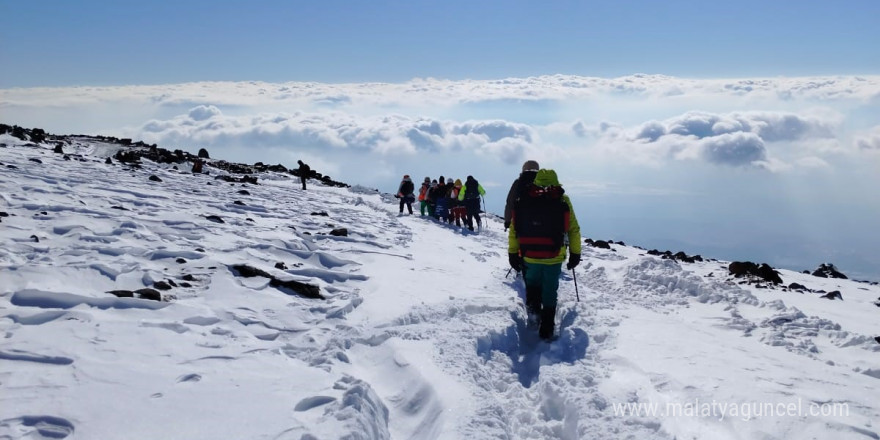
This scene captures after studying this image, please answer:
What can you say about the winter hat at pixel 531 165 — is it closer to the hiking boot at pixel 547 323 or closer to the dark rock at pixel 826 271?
the hiking boot at pixel 547 323

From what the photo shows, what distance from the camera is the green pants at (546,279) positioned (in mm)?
6938

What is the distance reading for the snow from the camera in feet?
12.5

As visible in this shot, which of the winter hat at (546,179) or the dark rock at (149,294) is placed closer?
the dark rock at (149,294)

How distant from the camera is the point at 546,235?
22.8ft

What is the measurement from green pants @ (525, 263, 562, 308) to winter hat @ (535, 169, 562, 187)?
1139 millimetres

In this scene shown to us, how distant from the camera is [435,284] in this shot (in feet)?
30.2

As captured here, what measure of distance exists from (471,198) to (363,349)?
620 inches

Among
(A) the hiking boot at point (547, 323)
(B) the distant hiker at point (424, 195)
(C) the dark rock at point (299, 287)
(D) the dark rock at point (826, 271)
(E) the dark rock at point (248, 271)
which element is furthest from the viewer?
(B) the distant hiker at point (424, 195)

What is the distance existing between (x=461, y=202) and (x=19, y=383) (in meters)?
18.4

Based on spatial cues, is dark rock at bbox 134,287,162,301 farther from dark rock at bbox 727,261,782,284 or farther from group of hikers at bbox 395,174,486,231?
group of hikers at bbox 395,174,486,231

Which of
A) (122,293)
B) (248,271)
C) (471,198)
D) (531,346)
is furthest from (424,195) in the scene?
(122,293)

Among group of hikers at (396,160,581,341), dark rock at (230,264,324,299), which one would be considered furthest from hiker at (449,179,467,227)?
dark rock at (230,264,324,299)

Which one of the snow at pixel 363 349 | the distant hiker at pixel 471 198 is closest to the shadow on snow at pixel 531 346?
the snow at pixel 363 349

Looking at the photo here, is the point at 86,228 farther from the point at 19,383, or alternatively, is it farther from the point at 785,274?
the point at 785,274
